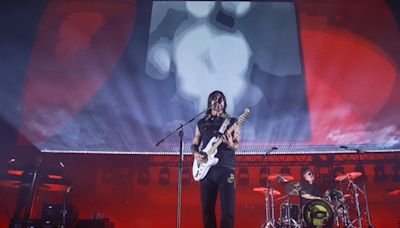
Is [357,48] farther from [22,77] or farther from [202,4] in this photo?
[22,77]

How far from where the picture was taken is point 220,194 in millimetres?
2420

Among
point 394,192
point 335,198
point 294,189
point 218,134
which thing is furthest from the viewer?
point 394,192

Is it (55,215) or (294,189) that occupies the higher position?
(294,189)

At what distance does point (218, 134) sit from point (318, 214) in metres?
3.39

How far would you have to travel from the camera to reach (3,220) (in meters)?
5.89

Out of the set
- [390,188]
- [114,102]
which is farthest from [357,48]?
[114,102]

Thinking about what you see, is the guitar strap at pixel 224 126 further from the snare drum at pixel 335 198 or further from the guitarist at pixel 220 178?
the snare drum at pixel 335 198

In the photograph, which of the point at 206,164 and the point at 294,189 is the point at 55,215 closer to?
the point at 206,164

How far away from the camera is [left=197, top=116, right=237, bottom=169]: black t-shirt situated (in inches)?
97.7

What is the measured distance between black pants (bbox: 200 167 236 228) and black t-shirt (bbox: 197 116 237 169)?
63 millimetres

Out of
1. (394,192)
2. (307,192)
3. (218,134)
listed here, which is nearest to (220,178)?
(218,134)

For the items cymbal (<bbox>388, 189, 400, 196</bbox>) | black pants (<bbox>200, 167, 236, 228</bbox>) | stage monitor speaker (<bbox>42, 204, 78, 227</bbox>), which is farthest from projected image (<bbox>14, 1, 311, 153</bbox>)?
black pants (<bbox>200, 167, 236, 228</bbox>)

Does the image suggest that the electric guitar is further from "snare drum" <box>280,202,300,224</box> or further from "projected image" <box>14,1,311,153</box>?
"snare drum" <box>280,202,300,224</box>

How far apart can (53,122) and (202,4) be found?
10.9 ft
